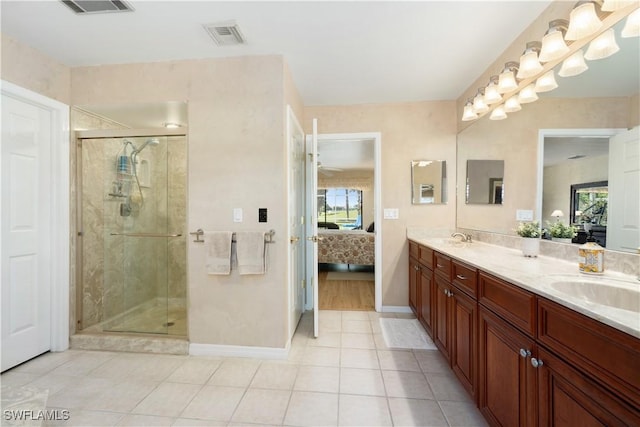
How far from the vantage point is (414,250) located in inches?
113

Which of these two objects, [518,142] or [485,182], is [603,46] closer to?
[518,142]

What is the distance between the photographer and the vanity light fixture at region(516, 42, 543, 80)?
5.50 ft

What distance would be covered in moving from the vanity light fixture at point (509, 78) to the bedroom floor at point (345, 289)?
253 cm

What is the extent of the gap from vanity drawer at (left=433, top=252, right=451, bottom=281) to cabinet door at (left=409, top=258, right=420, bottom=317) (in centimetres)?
51

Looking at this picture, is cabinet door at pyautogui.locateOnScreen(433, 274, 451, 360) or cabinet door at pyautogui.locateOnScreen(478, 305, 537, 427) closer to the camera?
cabinet door at pyautogui.locateOnScreen(478, 305, 537, 427)

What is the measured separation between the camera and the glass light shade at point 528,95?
186 centimetres

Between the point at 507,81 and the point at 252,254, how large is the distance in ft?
7.58

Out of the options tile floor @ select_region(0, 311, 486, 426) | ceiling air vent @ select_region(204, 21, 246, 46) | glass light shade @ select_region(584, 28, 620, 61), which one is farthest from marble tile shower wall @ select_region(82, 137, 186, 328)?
glass light shade @ select_region(584, 28, 620, 61)

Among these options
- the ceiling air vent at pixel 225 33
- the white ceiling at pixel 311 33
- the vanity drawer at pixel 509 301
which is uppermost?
the white ceiling at pixel 311 33

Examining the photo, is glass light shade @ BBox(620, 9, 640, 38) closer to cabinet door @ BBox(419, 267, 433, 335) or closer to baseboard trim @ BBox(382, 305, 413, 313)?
cabinet door @ BBox(419, 267, 433, 335)

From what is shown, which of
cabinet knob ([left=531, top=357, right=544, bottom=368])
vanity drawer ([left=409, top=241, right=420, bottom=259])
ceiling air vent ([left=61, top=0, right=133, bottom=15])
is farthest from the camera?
vanity drawer ([left=409, top=241, right=420, bottom=259])

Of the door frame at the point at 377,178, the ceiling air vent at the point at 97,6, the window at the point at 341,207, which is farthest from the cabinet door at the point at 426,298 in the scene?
the window at the point at 341,207

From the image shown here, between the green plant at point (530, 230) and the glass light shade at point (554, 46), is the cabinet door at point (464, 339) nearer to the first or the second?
the green plant at point (530, 230)

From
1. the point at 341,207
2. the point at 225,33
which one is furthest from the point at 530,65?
the point at 341,207
